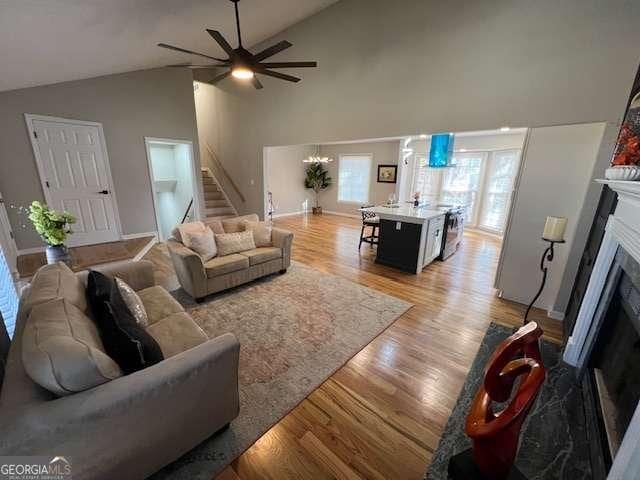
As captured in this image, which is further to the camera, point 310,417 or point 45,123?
point 45,123

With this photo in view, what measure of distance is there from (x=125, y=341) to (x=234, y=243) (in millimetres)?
2172

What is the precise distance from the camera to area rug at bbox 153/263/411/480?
1.52m

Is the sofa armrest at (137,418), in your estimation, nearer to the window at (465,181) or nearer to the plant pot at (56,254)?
the plant pot at (56,254)

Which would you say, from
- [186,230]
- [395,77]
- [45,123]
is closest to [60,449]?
[186,230]

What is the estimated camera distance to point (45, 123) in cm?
389

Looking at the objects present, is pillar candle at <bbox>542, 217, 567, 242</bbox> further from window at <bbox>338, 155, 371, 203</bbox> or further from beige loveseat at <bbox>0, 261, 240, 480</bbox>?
window at <bbox>338, 155, 371, 203</bbox>

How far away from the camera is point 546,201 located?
111 inches

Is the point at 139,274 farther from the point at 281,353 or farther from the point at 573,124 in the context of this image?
the point at 573,124

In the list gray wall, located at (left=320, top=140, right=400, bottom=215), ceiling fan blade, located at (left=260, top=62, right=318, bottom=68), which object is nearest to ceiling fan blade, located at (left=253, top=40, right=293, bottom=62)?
ceiling fan blade, located at (left=260, top=62, right=318, bottom=68)

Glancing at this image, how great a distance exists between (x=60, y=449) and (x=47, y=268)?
149cm

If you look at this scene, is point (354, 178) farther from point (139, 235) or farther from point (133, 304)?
point (133, 304)

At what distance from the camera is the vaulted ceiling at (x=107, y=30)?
6.96 feet

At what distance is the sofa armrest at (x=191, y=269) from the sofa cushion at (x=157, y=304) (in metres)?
0.50

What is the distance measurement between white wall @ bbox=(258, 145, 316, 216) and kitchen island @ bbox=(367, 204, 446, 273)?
4.72m
